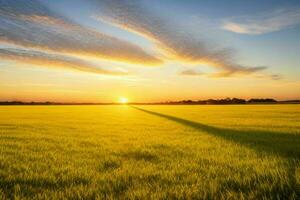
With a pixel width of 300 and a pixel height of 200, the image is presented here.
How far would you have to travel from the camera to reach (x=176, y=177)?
229 inches

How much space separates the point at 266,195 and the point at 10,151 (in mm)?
9056

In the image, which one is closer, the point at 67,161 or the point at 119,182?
the point at 119,182

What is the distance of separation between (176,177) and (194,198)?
4.42 feet

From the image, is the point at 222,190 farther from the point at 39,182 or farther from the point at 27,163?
the point at 27,163

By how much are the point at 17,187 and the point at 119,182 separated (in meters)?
2.06

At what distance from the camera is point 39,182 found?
220 inches

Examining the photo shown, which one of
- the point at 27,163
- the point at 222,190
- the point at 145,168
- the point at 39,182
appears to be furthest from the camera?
the point at 27,163

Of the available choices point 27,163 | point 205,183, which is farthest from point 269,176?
point 27,163

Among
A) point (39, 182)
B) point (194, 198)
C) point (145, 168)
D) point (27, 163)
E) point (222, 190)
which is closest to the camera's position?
point (194, 198)

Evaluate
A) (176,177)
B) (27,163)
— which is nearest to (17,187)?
(27,163)

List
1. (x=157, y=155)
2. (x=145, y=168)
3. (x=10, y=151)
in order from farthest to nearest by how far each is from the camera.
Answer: (x=10, y=151), (x=157, y=155), (x=145, y=168)

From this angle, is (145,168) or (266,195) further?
(145,168)

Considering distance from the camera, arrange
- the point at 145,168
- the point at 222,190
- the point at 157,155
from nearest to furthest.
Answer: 1. the point at 222,190
2. the point at 145,168
3. the point at 157,155

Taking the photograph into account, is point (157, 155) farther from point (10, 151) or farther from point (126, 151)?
point (10, 151)
